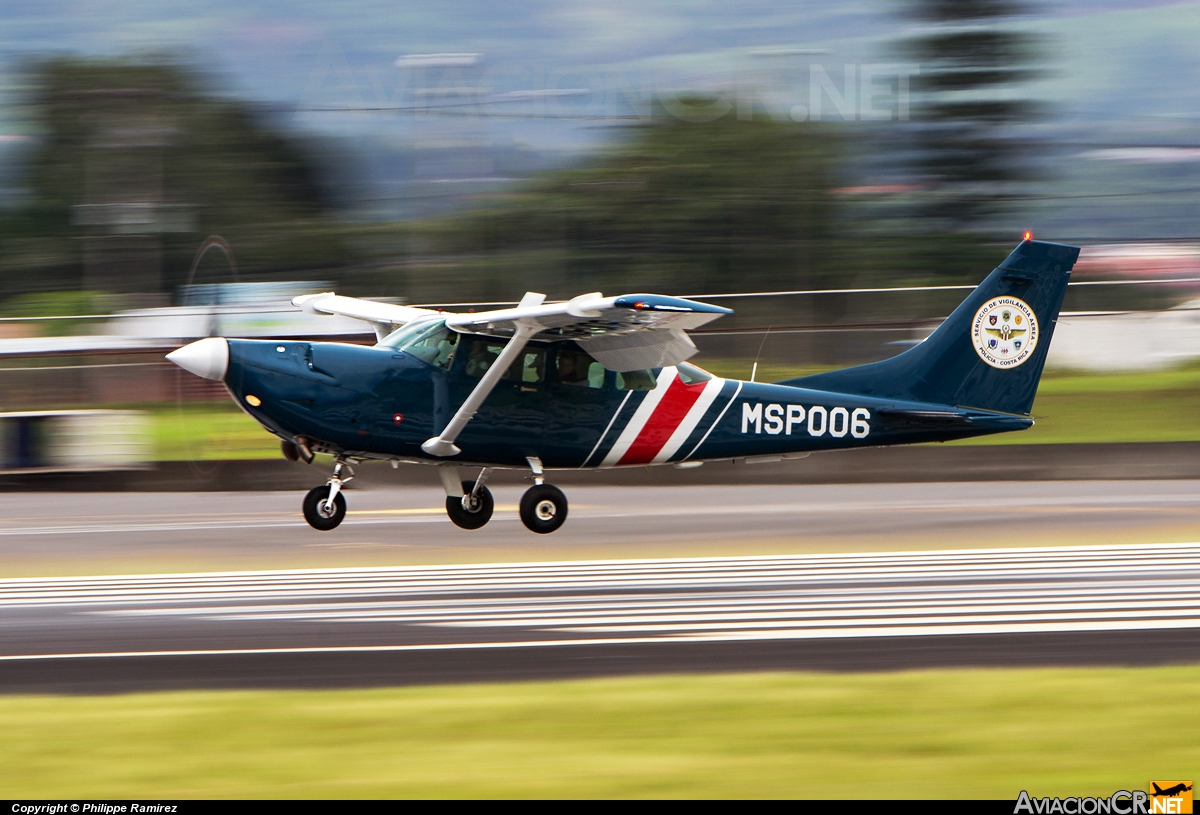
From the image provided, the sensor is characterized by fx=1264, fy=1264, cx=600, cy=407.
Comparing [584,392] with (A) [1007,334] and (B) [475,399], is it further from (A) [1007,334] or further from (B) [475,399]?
(A) [1007,334]

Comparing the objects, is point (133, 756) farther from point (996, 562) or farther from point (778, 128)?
point (778, 128)

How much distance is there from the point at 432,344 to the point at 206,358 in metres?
2.31

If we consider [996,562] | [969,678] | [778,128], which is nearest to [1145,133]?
[778,128]

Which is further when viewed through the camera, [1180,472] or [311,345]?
[1180,472]

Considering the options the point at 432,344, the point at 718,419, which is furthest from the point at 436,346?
the point at 718,419

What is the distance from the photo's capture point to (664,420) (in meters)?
14.0

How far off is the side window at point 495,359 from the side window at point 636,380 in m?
0.94

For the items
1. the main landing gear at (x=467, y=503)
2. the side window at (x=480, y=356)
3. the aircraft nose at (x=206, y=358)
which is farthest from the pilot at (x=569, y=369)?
the aircraft nose at (x=206, y=358)

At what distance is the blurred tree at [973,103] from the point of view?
48.4m

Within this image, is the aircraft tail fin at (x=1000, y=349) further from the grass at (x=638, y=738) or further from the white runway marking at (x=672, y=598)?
the grass at (x=638, y=738)

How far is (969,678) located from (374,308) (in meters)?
9.60

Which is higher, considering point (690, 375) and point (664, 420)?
point (690, 375)

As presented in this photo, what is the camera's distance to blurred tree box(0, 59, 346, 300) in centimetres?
4741

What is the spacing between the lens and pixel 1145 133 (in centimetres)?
7112
